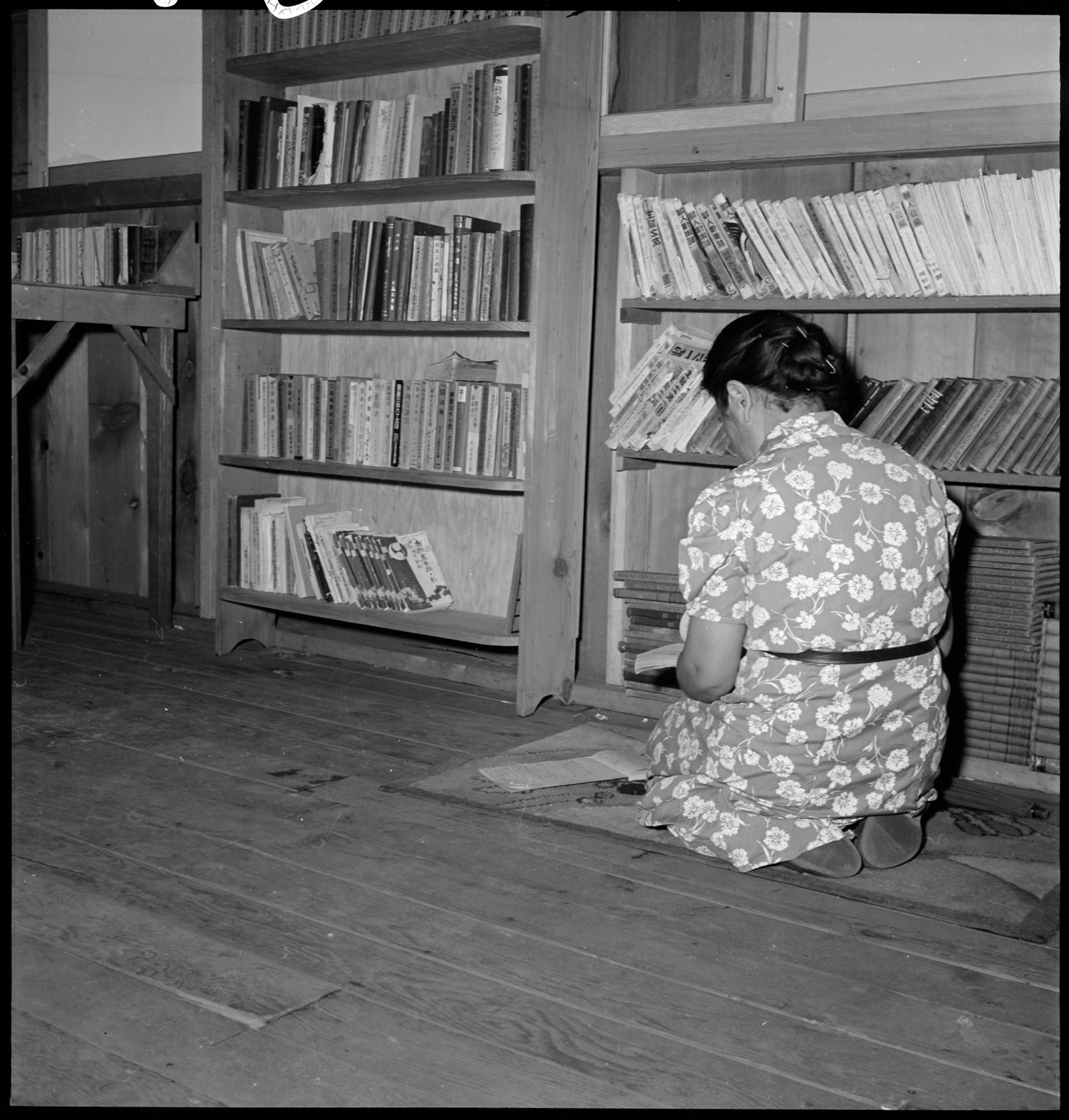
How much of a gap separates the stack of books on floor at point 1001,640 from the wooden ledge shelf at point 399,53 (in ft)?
6.18

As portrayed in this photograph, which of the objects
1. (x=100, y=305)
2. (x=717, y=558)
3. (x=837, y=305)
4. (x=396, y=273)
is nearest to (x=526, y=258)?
(x=396, y=273)

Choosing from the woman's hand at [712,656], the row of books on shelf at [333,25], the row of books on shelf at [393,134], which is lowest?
the woman's hand at [712,656]

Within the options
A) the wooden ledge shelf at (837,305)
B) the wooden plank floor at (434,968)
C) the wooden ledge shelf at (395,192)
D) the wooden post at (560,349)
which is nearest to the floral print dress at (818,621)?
the wooden plank floor at (434,968)

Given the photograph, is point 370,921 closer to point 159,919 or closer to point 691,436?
point 159,919

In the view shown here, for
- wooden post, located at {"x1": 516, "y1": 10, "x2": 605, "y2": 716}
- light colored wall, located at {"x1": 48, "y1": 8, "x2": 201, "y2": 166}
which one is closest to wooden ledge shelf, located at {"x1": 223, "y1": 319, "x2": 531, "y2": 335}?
wooden post, located at {"x1": 516, "y1": 10, "x2": 605, "y2": 716}

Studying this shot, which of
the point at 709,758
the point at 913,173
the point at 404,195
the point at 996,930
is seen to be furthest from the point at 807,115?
the point at 996,930

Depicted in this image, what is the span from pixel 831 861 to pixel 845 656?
401 mm

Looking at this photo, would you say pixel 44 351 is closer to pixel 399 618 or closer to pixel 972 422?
pixel 399 618

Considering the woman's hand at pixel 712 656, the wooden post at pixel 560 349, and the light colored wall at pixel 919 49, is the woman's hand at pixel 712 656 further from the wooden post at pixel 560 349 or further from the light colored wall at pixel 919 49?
the light colored wall at pixel 919 49

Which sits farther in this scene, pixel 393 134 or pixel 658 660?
pixel 393 134

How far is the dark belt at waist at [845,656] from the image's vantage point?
90.6 inches

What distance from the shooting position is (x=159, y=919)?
84.8 inches

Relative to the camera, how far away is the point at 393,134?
3893 millimetres

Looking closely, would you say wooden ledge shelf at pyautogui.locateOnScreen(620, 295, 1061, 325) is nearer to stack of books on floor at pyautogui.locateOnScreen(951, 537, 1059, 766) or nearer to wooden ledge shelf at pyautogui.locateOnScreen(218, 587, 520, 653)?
stack of books on floor at pyautogui.locateOnScreen(951, 537, 1059, 766)
